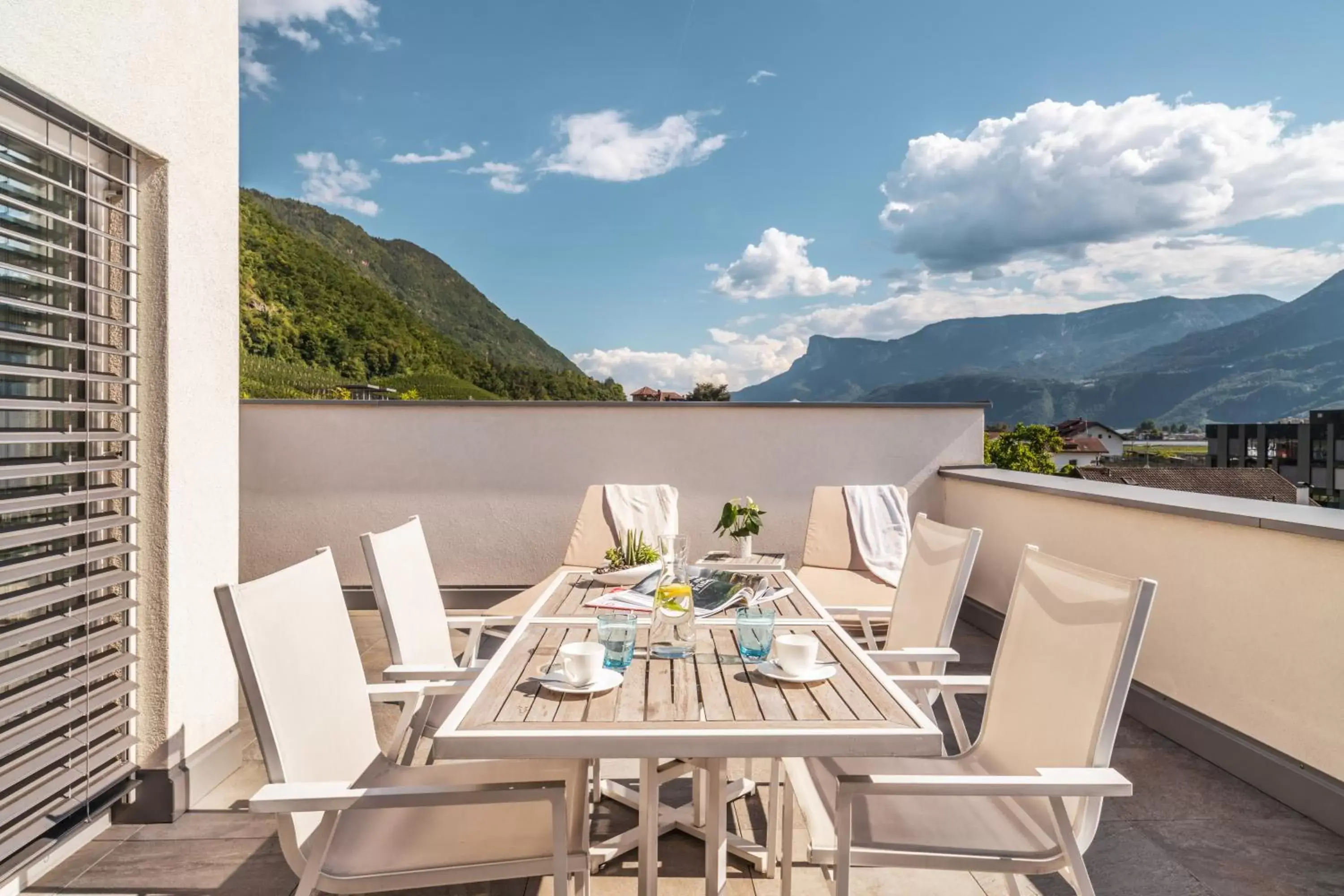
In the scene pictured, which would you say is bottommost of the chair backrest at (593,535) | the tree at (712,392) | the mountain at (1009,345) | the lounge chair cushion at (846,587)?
the lounge chair cushion at (846,587)

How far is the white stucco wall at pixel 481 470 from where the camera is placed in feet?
16.6

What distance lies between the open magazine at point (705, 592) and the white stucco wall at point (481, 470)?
8.01ft

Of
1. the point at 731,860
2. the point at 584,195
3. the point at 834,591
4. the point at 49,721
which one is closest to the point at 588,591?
the point at 731,860

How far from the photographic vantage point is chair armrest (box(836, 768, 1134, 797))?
1248 millimetres

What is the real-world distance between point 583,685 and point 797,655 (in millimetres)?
425

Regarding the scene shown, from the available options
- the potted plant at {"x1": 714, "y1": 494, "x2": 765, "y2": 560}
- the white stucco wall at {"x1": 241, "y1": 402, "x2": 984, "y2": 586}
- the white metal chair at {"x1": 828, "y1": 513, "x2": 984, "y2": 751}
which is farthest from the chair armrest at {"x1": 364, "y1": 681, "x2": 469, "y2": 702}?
the white stucco wall at {"x1": 241, "y1": 402, "x2": 984, "y2": 586}

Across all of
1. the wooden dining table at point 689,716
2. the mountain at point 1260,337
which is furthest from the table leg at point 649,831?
the mountain at point 1260,337

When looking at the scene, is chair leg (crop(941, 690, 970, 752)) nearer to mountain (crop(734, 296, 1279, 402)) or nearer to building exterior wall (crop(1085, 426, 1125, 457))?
building exterior wall (crop(1085, 426, 1125, 457))

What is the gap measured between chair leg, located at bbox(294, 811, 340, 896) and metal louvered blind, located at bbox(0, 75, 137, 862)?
1.00m

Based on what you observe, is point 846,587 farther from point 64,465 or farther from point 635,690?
point 64,465

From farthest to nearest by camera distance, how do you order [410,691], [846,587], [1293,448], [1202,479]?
[1293,448], [1202,479], [846,587], [410,691]

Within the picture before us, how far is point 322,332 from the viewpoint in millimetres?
15633

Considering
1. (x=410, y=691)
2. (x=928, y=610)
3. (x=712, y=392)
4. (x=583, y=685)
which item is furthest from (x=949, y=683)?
(x=712, y=392)

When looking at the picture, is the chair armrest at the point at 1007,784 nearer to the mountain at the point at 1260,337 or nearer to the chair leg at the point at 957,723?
the chair leg at the point at 957,723
